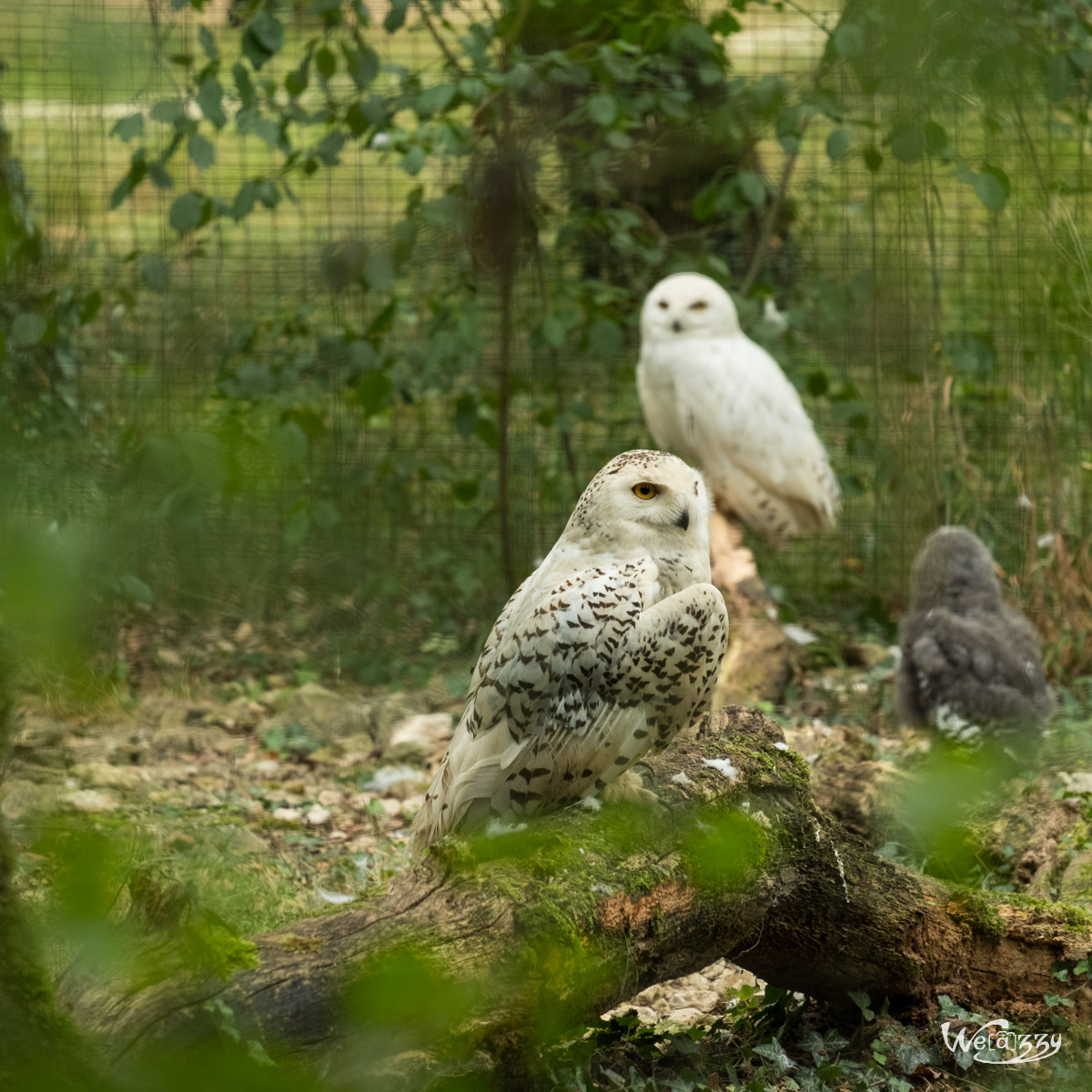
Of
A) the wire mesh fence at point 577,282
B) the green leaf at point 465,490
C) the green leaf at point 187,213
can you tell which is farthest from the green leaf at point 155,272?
the green leaf at point 465,490

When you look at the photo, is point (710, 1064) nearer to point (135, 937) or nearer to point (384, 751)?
point (135, 937)

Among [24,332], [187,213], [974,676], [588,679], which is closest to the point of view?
[24,332]

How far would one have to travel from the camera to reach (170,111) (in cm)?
325

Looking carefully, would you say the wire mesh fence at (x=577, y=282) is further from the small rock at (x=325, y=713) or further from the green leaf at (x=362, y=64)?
the small rock at (x=325, y=713)

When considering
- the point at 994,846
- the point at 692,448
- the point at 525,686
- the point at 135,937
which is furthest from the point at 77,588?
the point at 692,448

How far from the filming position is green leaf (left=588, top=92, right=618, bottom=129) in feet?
11.4

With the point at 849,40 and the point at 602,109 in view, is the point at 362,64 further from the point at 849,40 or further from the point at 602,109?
the point at 849,40

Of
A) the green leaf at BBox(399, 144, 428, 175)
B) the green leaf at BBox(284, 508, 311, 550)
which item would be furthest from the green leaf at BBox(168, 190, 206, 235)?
the green leaf at BBox(284, 508, 311, 550)

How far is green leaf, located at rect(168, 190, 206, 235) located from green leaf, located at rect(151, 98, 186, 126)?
0.22m

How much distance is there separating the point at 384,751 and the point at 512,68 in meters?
2.26

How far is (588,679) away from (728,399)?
2810 millimetres

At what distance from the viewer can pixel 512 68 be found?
367 cm

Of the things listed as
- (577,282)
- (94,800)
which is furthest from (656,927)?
(577,282)

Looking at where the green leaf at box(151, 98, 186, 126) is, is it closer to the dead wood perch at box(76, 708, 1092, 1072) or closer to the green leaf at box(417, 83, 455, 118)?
the green leaf at box(417, 83, 455, 118)
